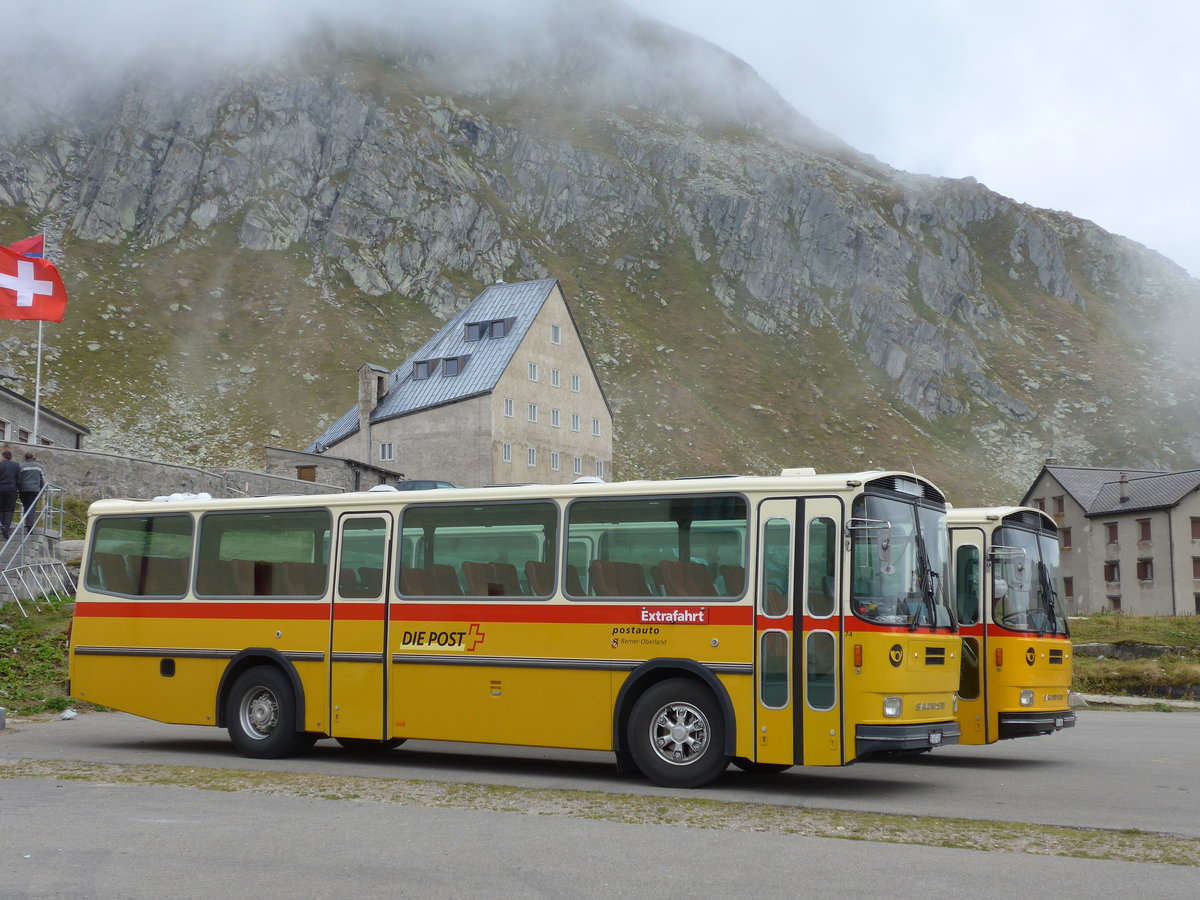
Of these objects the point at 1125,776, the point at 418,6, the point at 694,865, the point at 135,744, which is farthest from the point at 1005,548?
the point at 418,6

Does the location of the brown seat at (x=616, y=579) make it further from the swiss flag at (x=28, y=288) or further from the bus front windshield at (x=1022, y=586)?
the swiss flag at (x=28, y=288)

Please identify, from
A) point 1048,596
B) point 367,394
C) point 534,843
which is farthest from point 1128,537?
point 534,843

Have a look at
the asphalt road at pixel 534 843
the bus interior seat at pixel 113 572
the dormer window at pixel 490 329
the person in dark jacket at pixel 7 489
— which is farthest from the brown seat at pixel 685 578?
the dormer window at pixel 490 329

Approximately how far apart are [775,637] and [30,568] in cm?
1842

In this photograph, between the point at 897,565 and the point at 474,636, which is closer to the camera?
the point at 897,565

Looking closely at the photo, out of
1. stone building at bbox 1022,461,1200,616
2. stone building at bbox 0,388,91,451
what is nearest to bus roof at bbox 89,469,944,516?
stone building at bbox 0,388,91,451

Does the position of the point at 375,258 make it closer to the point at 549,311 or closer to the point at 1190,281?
the point at 549,311

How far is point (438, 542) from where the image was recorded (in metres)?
13.9

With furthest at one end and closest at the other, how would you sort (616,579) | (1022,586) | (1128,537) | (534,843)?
1. (1128,537)
2. (1022,586)
3. (616,579)
4. (534,843)

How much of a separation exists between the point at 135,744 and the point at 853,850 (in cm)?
1099

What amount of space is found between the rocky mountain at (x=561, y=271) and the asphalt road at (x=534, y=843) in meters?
75.0

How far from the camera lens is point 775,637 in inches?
463

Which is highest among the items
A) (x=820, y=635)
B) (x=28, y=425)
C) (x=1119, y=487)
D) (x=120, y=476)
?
(x=1119, y=487)

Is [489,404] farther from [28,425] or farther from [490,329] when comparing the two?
[28,425]
